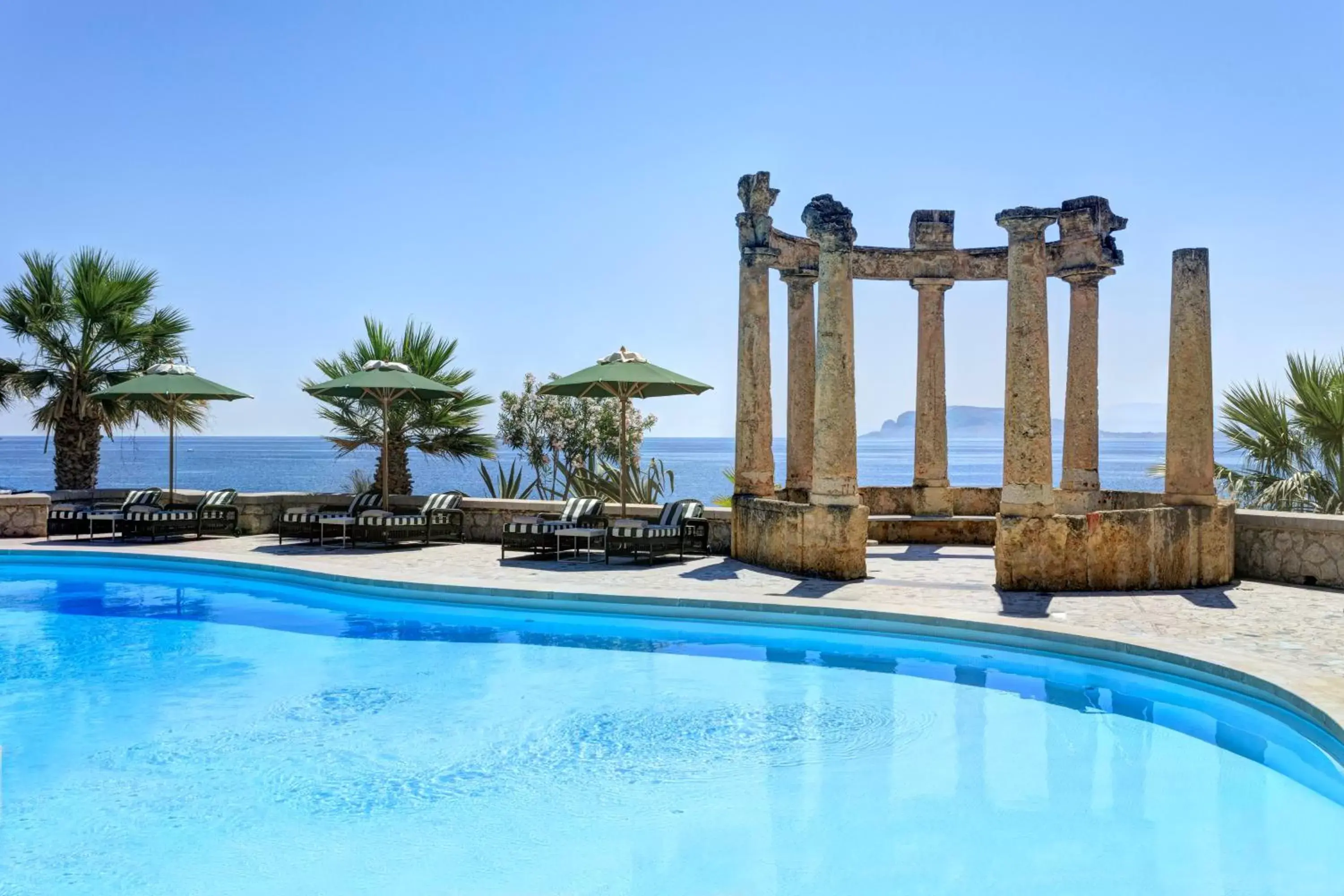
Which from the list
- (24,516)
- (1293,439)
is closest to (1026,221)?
(1293,439)

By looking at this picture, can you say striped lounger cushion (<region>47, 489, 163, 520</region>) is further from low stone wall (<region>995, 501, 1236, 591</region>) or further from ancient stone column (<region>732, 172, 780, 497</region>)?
low stone wall (<region>995, 501, 1236, 591</region>)

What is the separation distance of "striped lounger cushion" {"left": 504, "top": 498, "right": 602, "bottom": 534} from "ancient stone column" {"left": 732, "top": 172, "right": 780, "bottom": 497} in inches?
88.7

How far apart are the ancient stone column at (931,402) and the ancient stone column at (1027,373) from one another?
4.93 metres

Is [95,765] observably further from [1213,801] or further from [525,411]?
[525,411]

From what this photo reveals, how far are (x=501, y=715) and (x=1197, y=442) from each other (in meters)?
8.76

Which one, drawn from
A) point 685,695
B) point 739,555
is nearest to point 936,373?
point 739,555

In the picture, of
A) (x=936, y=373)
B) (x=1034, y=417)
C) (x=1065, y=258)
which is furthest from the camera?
(x=936, y=373)

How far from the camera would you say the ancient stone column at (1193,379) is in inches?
461

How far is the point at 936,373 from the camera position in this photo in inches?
671

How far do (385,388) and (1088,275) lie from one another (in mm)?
11321

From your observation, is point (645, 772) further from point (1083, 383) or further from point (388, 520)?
point (1083, 383)

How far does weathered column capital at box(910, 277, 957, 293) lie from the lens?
1675cm

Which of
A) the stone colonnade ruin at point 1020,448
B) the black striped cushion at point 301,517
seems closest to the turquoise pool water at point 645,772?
the stone colonnade ruin at point 1020,448

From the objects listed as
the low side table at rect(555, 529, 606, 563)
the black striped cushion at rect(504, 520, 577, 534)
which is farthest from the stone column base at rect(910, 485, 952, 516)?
the black striped cushion at rect(504, 520, 577, 534)
